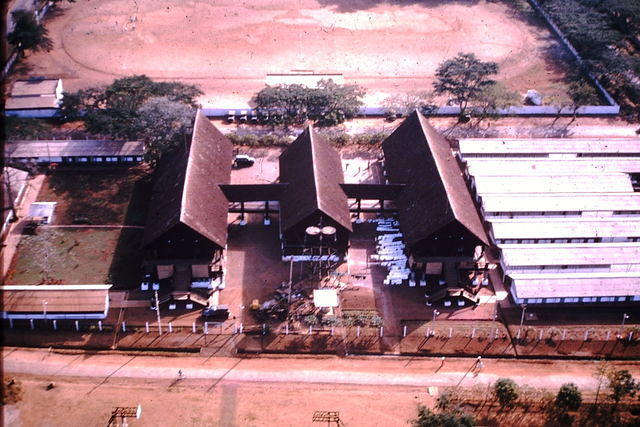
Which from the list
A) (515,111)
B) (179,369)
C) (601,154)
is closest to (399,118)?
(515,111)

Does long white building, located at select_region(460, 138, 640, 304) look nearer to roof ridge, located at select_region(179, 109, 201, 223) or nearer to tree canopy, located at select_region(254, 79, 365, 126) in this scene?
tree canopy, located at select_region(254, 79, 365, 126)

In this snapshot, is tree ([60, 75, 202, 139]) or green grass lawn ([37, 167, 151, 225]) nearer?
green grass lawn ([37, 167, 151, 225])

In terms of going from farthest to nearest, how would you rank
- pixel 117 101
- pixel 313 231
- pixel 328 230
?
pixel 117 101 < pixel 328 230 < pixel 313 231

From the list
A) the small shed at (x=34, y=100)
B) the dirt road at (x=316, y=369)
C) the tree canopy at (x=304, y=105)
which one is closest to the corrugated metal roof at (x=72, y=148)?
the small shed at (x=34, y=100)

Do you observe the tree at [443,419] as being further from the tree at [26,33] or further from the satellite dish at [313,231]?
the tree at [26,33]

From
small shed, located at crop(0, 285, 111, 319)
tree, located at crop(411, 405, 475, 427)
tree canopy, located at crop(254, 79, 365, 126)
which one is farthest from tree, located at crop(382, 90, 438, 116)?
tree, located at crop(411, 405, 475, 427)

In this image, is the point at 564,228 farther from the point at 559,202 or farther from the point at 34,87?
the point at 34,87

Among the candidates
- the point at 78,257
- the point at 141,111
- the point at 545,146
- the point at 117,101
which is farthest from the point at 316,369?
the point at 117,101
